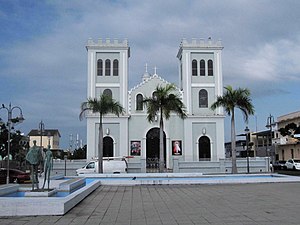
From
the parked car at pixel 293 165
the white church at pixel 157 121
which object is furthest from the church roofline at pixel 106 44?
the parked car at pixel 293 165

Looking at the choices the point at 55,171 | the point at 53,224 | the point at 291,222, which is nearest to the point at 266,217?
the point at 291,222

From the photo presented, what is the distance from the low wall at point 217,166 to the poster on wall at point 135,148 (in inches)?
263

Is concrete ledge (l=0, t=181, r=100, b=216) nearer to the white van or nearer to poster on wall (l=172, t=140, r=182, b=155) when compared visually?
the white van

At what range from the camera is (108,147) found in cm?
4509

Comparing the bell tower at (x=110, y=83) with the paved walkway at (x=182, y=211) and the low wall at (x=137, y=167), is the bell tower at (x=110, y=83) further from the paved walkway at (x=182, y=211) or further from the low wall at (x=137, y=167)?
the paved walkway at (x=182, y=211)

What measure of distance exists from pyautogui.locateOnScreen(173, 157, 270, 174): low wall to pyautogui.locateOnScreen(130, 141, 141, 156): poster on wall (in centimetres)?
668

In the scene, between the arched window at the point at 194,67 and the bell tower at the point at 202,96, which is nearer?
the bell tower at the point at 202,96

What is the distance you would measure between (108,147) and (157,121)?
624cm

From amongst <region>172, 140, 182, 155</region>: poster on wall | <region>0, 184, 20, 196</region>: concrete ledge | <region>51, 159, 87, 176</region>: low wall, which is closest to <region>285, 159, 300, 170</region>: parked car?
<region>172, 140, 182, 155</region>: poster on wall

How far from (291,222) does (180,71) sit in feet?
134

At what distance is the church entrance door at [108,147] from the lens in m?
44.9

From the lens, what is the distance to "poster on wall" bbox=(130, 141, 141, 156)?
45156 millimetres

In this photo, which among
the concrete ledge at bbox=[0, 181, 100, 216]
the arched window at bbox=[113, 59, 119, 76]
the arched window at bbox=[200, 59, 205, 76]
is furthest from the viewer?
the arched window at bbox=[200, 59, 205, 76]

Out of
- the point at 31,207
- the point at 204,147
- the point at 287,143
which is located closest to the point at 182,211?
the point at 31,207
